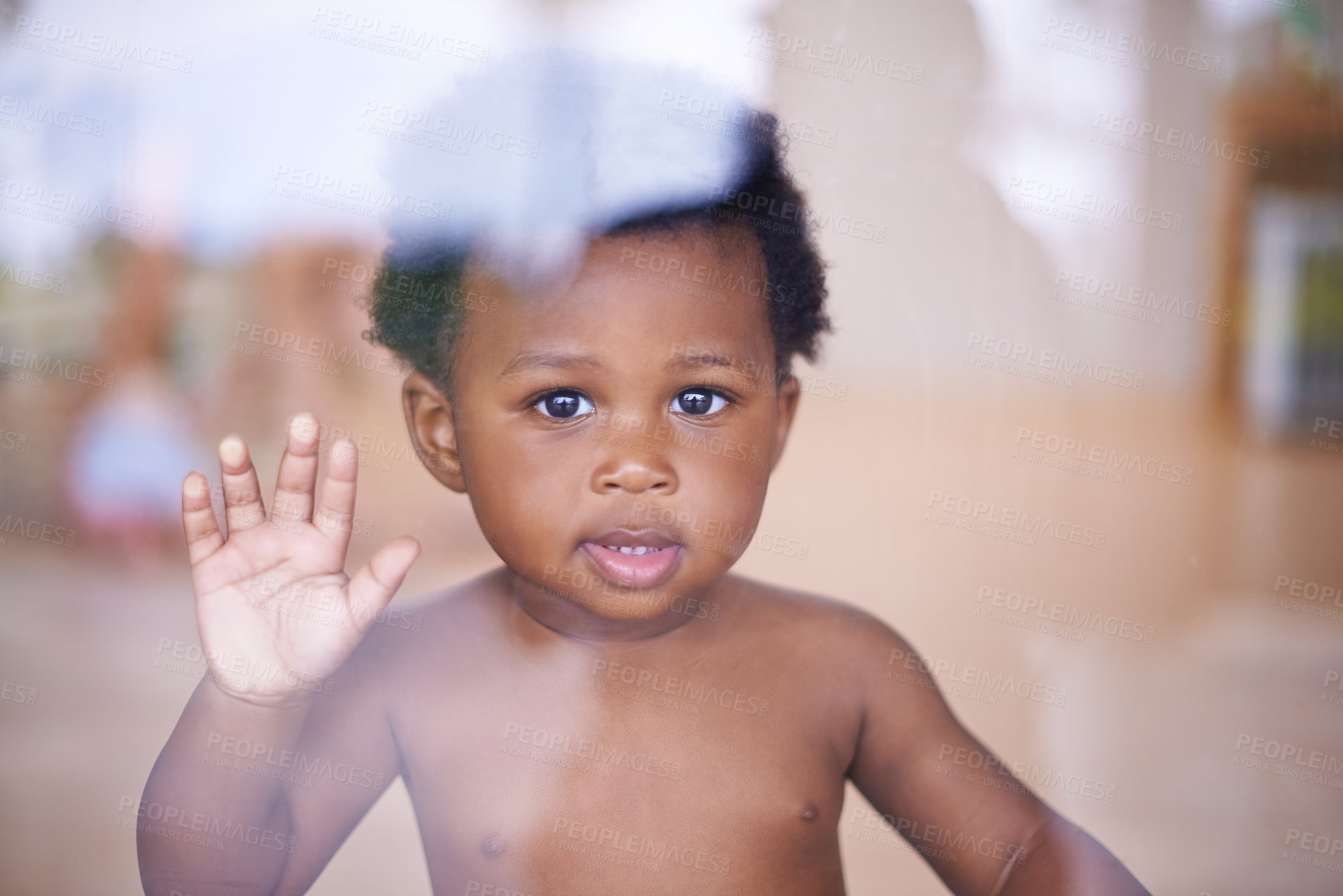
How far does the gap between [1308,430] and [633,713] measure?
67cm

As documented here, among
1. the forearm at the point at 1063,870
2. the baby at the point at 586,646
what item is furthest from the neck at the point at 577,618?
the forearm at the point at 1063,870

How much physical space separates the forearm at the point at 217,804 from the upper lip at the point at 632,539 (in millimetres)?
252

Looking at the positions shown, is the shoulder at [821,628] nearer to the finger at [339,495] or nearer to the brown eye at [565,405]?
the brown eye at [565,405]

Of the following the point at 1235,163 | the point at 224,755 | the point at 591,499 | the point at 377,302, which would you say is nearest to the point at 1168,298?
the point at 1235,163

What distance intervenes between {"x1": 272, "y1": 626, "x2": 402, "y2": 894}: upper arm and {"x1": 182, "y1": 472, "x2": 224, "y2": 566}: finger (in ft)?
0.43

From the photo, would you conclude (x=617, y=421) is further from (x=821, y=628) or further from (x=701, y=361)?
(x=821, y=628)

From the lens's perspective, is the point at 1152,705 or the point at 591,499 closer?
the point at 591,499

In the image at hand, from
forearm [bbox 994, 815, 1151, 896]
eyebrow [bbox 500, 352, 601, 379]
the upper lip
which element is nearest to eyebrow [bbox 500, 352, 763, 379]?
eyebrow [bbox 500, 352, 601, 379]

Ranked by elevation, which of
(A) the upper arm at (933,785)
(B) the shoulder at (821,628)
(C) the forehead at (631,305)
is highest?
(C) the forehead at (631,305)

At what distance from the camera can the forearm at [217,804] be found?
0.76 metres

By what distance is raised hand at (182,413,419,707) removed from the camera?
0.75 m

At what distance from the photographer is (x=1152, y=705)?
38.4 inches

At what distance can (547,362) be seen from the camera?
756 millimetres

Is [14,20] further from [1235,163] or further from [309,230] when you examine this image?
[1235,163]
